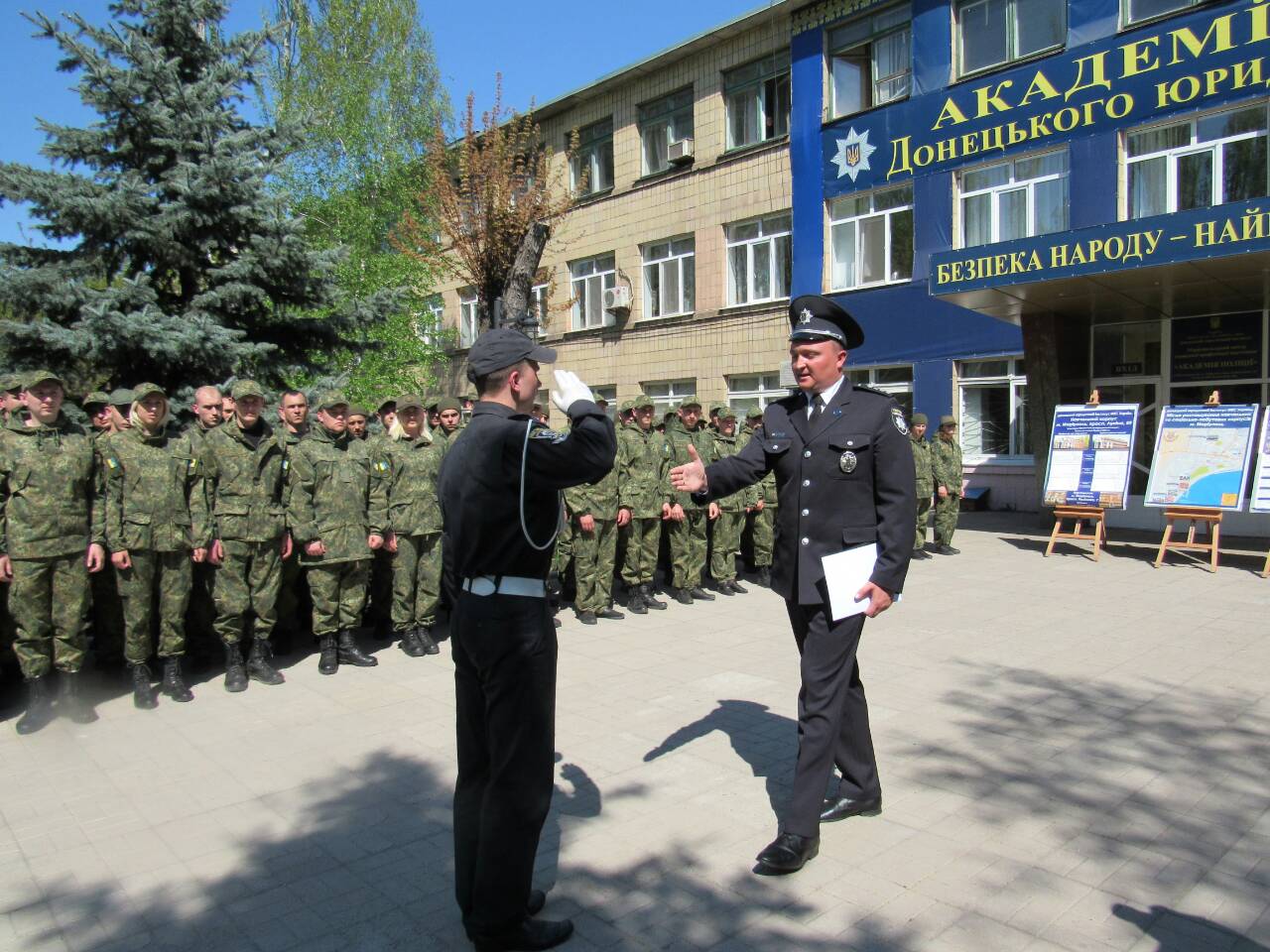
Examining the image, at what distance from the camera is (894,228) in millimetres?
18562

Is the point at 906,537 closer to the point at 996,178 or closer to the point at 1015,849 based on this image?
the point at 1015,849

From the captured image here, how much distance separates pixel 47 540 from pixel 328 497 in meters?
1.86

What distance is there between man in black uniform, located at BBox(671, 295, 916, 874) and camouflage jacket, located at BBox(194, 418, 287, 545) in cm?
390

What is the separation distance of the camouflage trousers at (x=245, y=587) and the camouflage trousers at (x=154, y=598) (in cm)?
23

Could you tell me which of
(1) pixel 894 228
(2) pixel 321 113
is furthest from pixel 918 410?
(2) pixel 321 113

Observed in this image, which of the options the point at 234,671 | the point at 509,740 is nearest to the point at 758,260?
the point at 234,671

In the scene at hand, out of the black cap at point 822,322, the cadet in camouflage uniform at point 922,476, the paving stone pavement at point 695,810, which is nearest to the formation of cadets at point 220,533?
the paving stone pavement at point 695,810

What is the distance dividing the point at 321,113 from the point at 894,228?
11.9 m

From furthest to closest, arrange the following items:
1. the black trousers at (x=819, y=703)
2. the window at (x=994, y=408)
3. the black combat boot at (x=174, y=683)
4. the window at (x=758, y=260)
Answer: the window at (x=758, y=260)
the window at (x=994, y=408)
the black combat boot at (x=174, y=683)
the black trousers at (x=819, y=703)

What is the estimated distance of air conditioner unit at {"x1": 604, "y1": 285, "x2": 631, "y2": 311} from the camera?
23562 mm

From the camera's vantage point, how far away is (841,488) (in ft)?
12.7

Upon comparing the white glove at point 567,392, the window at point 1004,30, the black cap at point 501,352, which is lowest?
the white glove at point 567,392

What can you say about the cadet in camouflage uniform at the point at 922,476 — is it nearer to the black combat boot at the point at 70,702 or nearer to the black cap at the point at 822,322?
the black cap at the point at 822,322

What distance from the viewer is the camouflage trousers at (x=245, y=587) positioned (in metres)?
6.51
